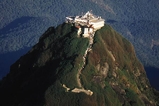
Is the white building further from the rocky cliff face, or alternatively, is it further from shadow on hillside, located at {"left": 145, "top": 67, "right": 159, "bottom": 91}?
shadow on hillside, located at {"left": 145, "top": 67, "right": 159, "bottom": 91}

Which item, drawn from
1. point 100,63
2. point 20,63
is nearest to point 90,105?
point 100,63

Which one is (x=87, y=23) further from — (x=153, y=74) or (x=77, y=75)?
(x=153, y=74)

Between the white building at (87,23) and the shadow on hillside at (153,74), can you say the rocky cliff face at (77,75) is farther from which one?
the shadow on hillside at (153,74)

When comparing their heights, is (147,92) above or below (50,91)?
below

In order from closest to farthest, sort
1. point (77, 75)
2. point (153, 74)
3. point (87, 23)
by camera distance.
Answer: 1. point (77, 75)
2. point (87, 23)
3. point (153, 74)

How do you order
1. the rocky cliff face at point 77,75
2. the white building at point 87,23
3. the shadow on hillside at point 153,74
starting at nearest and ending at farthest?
1. the rocky cliff face at point 77,75
2. the white building at point 87,23
3. the shadow on hillside at point 153,74

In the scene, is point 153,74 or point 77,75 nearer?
point 77,75

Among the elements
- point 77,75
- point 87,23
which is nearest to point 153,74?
point 87,23

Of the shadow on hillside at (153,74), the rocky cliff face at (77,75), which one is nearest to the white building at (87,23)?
the rocky cliff face at (77,75)

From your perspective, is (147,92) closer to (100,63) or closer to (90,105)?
(100,63)
